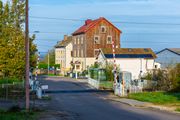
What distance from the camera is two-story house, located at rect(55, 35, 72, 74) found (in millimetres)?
119938

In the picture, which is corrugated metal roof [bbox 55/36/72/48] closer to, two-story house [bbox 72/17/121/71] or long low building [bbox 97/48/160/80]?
two-story house [bbox 72/17/121/71]

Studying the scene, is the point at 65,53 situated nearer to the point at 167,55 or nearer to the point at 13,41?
the point at 167,55

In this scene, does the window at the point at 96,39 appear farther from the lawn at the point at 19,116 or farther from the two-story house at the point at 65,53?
the lawn at the point at 19,116

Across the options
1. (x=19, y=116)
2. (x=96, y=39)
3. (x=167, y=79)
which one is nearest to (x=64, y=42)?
(x=96, y=39)

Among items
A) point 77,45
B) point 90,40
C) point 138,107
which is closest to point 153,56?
point 90,40

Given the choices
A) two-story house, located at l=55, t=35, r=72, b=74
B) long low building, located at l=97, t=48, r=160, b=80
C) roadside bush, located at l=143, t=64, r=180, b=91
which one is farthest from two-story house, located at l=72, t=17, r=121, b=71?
roadside bush, located at l=143, t=64, r=180, b=91

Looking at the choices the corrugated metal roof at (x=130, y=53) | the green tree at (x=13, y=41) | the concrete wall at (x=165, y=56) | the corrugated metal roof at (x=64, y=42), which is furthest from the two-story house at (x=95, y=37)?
the green tree at (x=13, y=41)

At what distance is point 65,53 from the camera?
12062 centimetres

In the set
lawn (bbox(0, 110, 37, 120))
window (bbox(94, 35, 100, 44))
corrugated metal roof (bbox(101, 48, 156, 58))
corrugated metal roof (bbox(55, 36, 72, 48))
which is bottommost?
lawn (bbox(0, 110, 37, 120))

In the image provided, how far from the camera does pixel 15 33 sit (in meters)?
46.2

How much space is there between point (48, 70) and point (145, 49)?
123 ft

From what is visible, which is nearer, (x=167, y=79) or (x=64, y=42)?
(x=167, y=79)

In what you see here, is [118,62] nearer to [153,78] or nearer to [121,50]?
[121,50]

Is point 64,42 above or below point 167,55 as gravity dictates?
above
